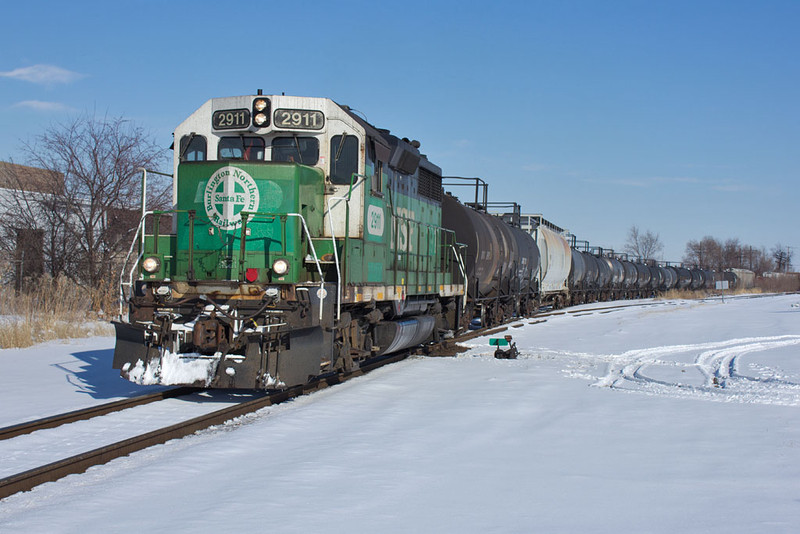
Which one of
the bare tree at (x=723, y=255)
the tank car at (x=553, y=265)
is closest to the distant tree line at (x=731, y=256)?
the bare tree at (x=723, y=255)

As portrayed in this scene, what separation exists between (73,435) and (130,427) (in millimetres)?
509

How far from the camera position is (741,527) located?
4062mm

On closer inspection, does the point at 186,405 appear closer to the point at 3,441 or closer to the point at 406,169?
the point at 3,441

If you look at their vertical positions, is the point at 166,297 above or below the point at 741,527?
above

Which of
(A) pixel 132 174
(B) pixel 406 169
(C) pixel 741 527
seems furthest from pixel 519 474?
(A) pixel 132 174

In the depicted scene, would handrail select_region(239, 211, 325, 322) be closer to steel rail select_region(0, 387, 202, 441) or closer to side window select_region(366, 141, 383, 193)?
side window select_region(366, 141, 383, 193)

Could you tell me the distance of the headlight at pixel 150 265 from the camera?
7.95 metres

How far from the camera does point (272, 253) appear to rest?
313 inches

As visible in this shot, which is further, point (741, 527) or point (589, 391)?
point (589, 391)

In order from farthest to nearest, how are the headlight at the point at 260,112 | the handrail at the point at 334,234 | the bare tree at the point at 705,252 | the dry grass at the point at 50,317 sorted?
the bare tree at the point at 705,252, the dry grass at the point at 50,317, the headlight at the point at 260,112, the handrail at the point at 334,234

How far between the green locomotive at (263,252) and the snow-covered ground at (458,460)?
67cm

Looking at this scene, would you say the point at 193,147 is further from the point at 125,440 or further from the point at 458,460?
the point at 458,460

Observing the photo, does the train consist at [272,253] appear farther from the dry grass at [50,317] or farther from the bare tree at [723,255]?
the bare tree at [723,255]

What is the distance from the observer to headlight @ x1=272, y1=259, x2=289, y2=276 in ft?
24.5
